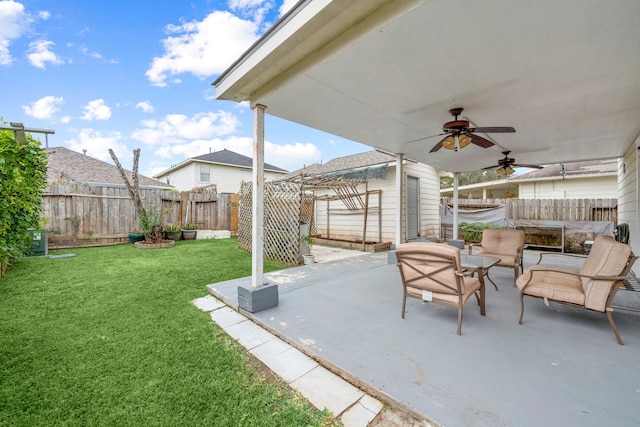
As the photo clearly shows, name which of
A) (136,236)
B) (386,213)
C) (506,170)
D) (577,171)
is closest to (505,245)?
(506,170)

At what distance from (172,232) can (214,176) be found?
863 centimetres

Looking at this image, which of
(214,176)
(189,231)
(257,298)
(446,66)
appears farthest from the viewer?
(214,176)

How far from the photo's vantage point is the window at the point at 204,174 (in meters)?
16.8

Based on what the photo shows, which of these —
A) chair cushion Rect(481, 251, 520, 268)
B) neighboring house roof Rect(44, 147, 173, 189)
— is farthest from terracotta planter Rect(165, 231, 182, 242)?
chair cushion Rect(481, 251, 520, 268)

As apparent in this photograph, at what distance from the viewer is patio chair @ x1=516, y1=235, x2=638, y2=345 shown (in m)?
2.44

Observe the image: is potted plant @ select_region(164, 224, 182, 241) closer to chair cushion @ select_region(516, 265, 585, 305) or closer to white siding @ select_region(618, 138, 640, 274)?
chair cushion @ select_region(516, 265, 585, 305)

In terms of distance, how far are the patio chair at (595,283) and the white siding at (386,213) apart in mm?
5333

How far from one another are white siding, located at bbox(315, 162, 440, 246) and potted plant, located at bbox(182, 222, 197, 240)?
491 centimetres

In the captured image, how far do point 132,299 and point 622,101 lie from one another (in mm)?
6833

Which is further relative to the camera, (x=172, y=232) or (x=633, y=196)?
(x=172, y=232)

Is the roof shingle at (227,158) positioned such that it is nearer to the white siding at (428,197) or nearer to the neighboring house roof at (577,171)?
the white siding at (428,197)

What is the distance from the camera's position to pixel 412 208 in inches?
341

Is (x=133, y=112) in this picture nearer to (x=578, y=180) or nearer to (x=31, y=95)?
(x=31, y=95)

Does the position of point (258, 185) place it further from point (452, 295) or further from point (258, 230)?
point (452, 295)
